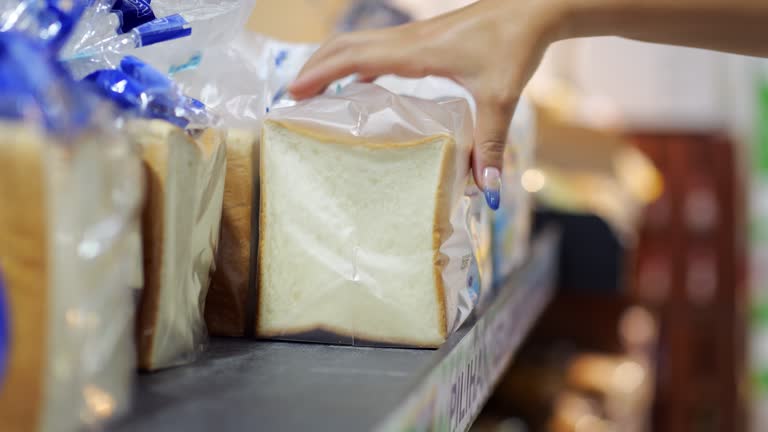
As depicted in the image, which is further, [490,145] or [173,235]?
[490,145]

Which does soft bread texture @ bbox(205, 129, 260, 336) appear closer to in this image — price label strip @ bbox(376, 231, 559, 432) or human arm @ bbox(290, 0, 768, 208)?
human arm @ bbox(290, 0, 768, 208)

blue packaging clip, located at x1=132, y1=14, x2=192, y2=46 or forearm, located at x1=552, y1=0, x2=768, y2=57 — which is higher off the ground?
forearm, located at x1=552, y1=0, x2=768, y2=57

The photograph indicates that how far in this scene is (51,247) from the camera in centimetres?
42

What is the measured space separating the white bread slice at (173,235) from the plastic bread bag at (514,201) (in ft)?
1.56

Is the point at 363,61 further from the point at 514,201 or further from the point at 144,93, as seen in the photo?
the point at 514,201

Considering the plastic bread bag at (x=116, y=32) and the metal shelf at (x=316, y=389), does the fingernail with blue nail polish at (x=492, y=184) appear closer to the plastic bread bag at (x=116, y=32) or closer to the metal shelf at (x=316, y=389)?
the metal shelf at (x=316, y=389)

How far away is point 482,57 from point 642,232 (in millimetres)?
2536

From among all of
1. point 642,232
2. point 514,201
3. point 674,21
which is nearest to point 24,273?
point 674,21

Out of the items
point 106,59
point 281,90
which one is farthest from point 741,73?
point 106,59

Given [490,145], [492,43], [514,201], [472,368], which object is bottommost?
[472,368]

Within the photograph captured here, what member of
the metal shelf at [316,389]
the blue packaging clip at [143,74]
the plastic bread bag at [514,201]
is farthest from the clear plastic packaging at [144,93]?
the plastic bread bag at [514,201]

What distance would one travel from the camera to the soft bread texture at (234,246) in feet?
2.49

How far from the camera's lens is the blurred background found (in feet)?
6.90

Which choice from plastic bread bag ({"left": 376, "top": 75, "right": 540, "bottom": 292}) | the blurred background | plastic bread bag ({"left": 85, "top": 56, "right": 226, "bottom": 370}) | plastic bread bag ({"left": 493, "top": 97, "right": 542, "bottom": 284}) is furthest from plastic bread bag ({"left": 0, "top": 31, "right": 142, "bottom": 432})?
the blurred background
